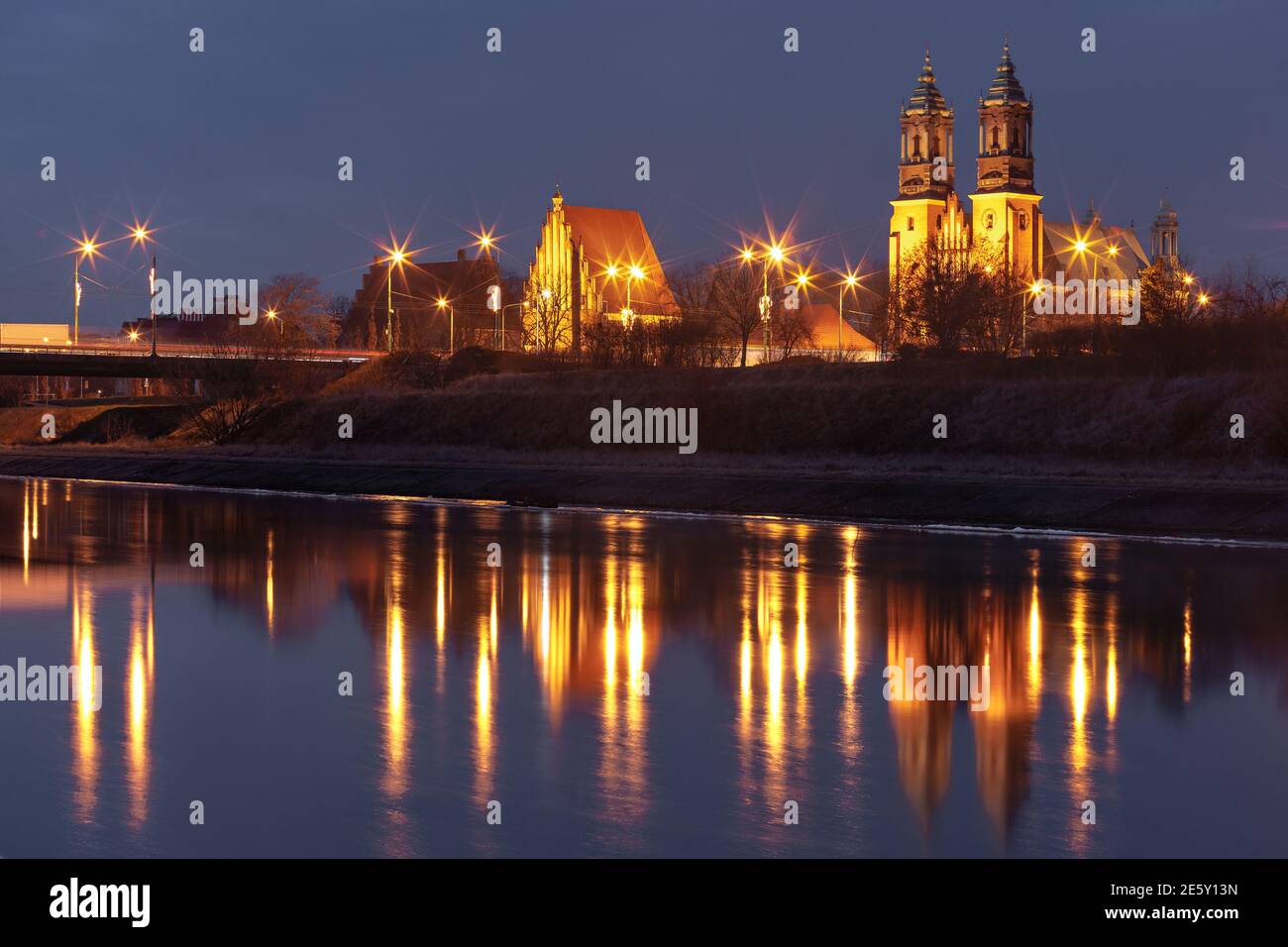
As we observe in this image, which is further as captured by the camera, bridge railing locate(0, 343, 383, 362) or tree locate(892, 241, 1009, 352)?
bridge railing locate(0, 343, 383, 362)

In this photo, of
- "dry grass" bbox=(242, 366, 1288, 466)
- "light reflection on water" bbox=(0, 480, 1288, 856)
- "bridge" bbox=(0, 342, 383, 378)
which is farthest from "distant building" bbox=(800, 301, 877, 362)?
"light reflection on water" bbox=(0, 480, 1288, 856)

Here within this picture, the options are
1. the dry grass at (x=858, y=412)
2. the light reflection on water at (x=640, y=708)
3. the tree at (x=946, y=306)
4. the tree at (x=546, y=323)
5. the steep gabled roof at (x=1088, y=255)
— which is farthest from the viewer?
the steep gabled roof at (x=1088, y=255)

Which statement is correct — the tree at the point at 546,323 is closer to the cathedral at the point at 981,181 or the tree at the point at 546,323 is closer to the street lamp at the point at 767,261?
the street lamp at the point at 767,261

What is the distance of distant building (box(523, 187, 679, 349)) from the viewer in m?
136

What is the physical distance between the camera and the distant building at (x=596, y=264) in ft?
447

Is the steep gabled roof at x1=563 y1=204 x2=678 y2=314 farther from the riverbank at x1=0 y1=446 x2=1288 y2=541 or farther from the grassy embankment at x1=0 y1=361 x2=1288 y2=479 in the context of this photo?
the riverbank at x1=0 y1=446 x2=1288 y2=541

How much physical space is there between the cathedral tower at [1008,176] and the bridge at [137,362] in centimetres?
7512

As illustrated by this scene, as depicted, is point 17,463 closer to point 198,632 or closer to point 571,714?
point 198,632

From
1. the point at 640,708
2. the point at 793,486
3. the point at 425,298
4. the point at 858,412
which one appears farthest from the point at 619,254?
the point at 640,708

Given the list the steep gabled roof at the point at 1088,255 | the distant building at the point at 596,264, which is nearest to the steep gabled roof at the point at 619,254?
the distant building at the point at 596,264

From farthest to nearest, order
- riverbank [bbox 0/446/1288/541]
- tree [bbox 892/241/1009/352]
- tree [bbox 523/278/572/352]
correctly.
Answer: tree [bbox 523/278/572/352], tree [bbox 892/241/1009/352], riverbank [bbox 0/446/1288/541]

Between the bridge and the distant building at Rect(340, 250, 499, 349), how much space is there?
45231mm

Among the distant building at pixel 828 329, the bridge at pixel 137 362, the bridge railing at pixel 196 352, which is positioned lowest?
the bridge at pixel 137 362

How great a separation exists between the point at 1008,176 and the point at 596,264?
135 feet
